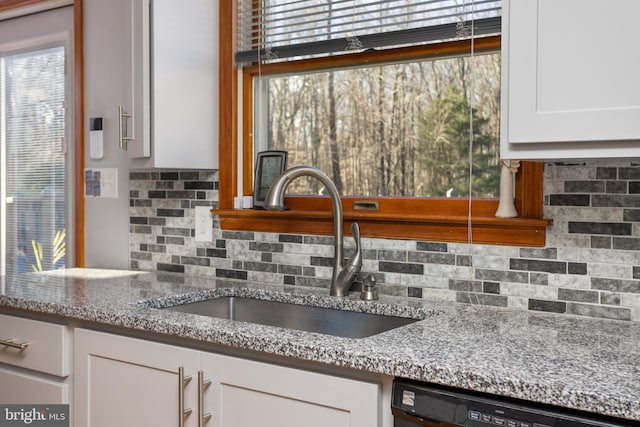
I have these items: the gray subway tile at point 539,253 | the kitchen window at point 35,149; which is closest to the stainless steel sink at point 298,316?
the gray subway tile at point 539,253

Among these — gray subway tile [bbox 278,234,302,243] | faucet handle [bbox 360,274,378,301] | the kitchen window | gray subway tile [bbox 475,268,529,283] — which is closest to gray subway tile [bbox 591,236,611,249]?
gray subway tile [bbox 475,268,529,283]

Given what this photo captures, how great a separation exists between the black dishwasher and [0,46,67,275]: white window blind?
2.35m

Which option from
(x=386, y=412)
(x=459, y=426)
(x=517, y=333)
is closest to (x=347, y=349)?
(x=386, y=412)

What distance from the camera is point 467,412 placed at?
1.39 metres

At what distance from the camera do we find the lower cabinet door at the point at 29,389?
7.07 feet

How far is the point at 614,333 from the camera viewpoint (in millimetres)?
1726

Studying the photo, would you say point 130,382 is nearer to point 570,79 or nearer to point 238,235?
point 238,235

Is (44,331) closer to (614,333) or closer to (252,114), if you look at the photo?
(252,114)

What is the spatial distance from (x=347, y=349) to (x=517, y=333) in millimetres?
447

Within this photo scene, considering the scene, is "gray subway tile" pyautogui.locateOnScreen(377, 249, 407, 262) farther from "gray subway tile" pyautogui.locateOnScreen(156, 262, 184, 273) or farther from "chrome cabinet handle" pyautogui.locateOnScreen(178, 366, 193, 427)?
"gray subway tile" pyautogui.locateOnScreen(156, 262, 184, 273)

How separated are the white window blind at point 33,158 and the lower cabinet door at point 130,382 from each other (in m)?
1.40

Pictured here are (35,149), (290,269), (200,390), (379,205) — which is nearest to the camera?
(200,390)

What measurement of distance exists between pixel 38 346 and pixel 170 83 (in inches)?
39.6

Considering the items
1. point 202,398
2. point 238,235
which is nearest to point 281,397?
point 202,398
